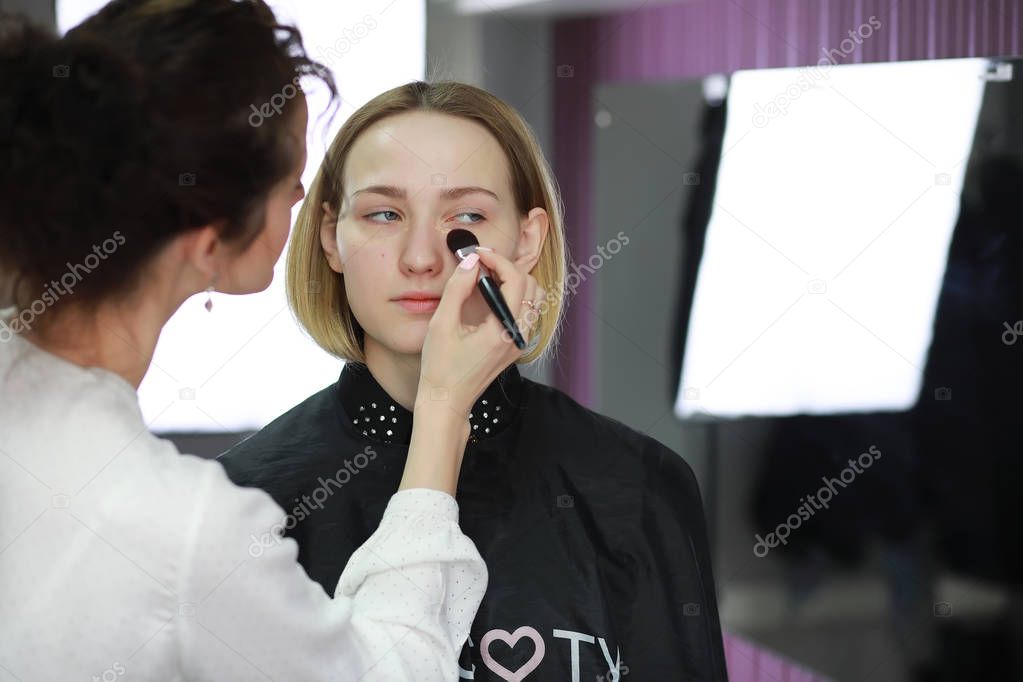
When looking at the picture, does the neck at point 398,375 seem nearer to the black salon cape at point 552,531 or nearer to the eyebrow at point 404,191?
the black salon cape at point 552,531

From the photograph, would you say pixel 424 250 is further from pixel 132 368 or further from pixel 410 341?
pixel 132 368

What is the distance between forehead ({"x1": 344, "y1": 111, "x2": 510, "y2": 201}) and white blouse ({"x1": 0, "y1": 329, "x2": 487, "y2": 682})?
52 cm

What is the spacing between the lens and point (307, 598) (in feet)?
3.02

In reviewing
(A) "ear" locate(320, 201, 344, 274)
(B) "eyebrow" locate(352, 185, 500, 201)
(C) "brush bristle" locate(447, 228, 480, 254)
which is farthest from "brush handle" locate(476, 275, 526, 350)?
(A) "ear" locate(320, 201, 344, 274)

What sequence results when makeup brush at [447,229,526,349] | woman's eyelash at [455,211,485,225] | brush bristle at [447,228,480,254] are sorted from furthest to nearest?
woman's eyelash at [455,211,485,225], brush bristle at [447,228,480,254], makeup brush at [447,229,526,349]

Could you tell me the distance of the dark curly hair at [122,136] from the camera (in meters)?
0.86

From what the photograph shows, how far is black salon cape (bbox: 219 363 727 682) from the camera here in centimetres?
130

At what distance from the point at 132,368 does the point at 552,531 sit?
612 mm

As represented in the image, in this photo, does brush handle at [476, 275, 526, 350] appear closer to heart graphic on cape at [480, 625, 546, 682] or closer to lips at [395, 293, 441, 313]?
lips at [395, 293, 441, 313]

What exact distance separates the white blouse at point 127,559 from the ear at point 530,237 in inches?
23.9

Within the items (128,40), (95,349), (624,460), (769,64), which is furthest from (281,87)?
(769,64)

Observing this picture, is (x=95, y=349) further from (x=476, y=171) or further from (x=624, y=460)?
(x=624, y=460)

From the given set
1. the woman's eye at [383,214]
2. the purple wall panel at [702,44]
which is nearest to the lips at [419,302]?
the woman's eye at [383,214]

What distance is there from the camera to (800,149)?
6.72ft
